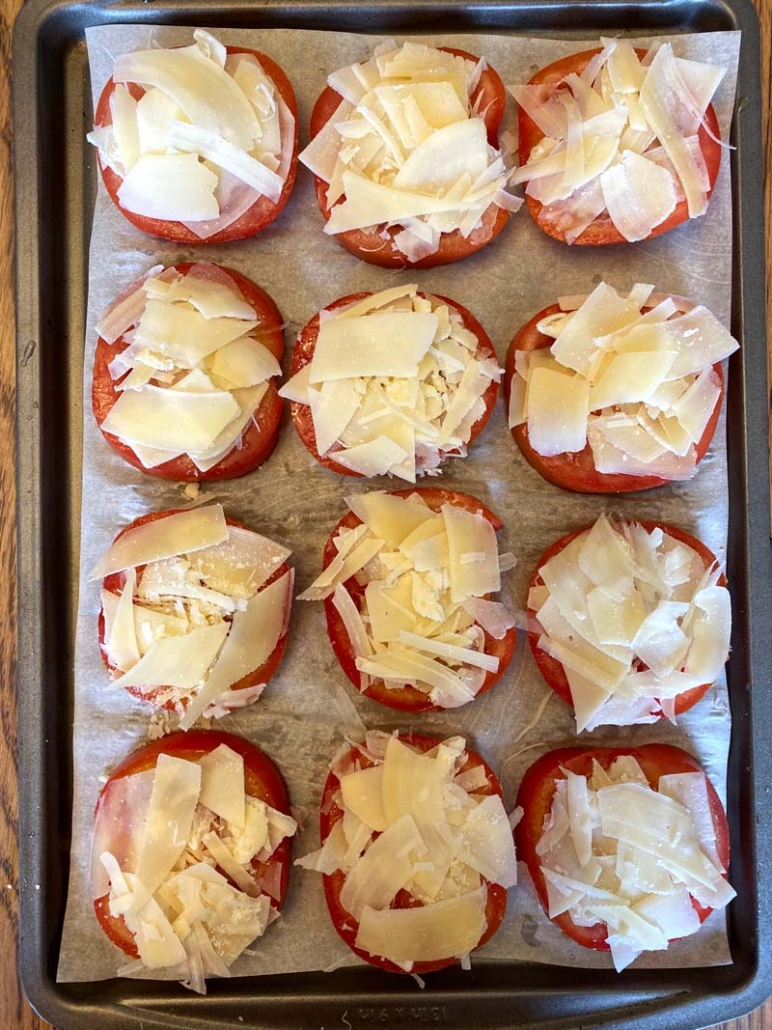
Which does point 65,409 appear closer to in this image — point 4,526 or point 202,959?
point 4,526

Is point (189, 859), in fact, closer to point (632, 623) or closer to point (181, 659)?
point (181, 659)

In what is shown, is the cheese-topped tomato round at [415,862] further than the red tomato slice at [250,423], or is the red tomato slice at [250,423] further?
the red tomato slice at [250,423]

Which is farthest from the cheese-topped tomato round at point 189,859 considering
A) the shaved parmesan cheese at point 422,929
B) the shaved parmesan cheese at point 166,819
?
the shaved parmesan cheese at point 422,929

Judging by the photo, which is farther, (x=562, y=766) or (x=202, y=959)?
(x=562, y=766)

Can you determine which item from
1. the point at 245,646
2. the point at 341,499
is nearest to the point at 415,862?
the point at 245,646

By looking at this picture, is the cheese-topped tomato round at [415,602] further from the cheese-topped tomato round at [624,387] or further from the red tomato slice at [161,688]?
the cheese-topped tomato round at [624,387]

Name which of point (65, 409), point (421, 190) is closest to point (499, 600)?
point (421, 190)

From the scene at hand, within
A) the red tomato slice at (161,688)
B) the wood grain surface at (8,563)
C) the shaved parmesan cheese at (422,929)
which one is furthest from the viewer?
the wood grain surface at (8,563)
